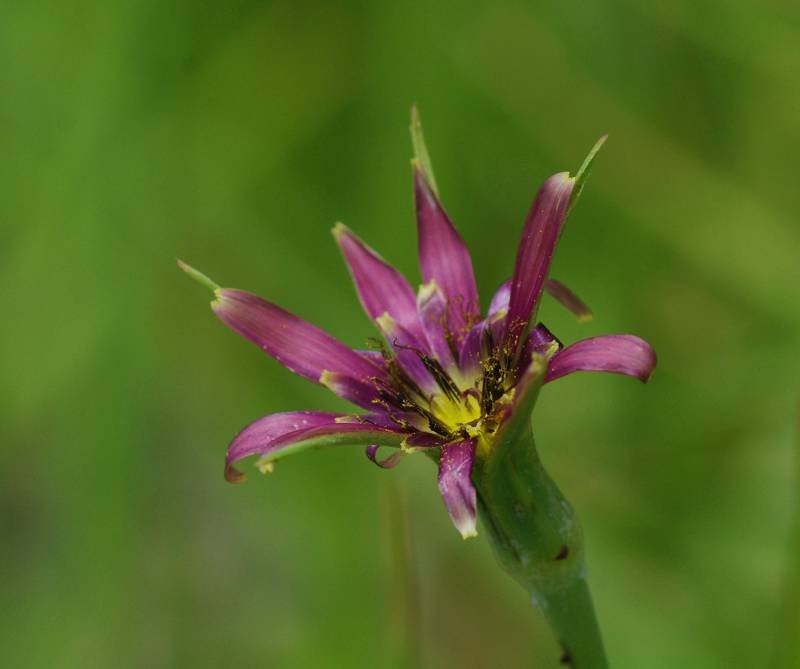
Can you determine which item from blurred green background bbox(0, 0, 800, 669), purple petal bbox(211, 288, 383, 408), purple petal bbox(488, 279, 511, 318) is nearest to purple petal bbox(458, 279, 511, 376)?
purple petal bbox(488, 279, 511, 318)

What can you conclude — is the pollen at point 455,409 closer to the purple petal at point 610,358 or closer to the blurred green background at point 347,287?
the purple petal at point 610,358

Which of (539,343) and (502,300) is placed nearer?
(539,343)

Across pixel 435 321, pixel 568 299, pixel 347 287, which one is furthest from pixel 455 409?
pixel 347 287

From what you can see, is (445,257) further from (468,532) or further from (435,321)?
(468,532)

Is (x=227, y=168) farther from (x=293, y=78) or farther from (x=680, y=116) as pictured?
(x=680, y=116)

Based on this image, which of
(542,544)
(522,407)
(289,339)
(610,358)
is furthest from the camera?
(289,339)

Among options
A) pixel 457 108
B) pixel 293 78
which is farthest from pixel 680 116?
pixel 293 78

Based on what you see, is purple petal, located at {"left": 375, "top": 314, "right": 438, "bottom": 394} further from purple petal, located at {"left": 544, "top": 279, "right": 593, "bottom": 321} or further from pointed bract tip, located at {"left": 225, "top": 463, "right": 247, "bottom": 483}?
pointed bract tip, located at {"left": 225, "top": 463, "right": 247, "bottom": 483}
